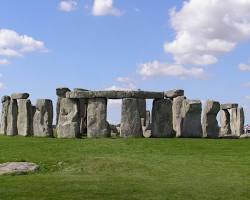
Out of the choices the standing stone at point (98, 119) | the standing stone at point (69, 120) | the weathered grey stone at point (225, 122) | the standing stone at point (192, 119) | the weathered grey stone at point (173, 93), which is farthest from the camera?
the weathered grey stone at point (225, 122)

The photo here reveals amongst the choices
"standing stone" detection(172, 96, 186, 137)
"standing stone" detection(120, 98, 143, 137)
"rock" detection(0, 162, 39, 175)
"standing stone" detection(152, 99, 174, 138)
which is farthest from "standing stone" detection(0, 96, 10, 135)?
"rock" detection(0, 162, 39, 175)

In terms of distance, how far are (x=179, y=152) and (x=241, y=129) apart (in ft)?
60.3

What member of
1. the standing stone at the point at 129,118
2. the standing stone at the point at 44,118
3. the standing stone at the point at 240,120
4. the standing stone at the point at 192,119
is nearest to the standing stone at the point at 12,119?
the standing stone at the point at 44,118

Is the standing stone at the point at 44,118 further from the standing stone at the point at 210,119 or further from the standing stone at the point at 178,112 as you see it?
the standing stone at the point at 210,119

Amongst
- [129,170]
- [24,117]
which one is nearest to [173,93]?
[24,117]

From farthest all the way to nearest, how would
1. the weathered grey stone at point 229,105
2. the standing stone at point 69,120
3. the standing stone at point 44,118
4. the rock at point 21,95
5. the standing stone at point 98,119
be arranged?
1. the weathered grey stone at point 229,105
2. the rock at point 21,95
3. the standing stone at point 44,118
4. the standing stone at point 69,120
5. the standing stone at point 98,119

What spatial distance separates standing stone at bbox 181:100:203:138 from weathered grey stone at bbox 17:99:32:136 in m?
9.16

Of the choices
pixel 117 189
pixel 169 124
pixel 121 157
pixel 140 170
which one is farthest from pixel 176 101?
pixel 117 189

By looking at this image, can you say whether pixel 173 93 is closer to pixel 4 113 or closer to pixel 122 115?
pixel 122 115

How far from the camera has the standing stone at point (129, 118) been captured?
29938mm

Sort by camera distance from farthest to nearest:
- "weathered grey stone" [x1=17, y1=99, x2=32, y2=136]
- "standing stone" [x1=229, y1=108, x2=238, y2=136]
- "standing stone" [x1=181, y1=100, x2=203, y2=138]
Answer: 1. "standing stone" [x1=229, y1=108, x2=238, y2=136]
2. "weathered grey stone" [x1=17, y1=99, x2=32, y2=136]
3. "standing stone" [x1=181, y1=100, x2=203, y2=138]

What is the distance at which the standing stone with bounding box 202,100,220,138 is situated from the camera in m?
32.4

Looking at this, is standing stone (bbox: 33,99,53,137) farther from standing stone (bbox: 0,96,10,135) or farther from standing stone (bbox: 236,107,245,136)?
standing stone (bbox: 236,107,245,136)

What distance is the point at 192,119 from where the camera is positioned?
1247 inches
